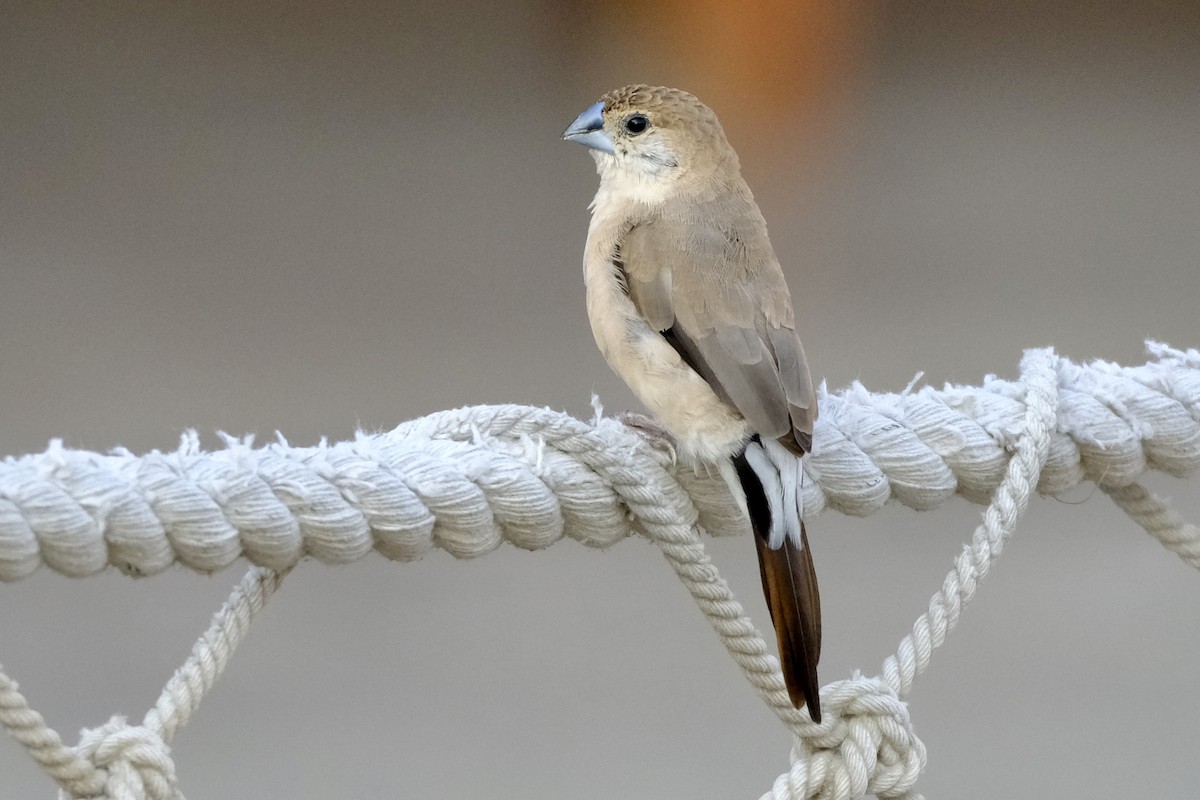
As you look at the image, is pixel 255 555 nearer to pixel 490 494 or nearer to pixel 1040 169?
pixel 490 494

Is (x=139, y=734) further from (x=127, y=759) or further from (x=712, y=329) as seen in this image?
(x=712, y=329)

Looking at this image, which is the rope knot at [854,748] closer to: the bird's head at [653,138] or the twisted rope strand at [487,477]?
the twisted rope strand at [487,477]

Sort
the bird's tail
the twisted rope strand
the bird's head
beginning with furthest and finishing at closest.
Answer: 1. the bird's head
2. the bird's tail
3. the twisted rope strand

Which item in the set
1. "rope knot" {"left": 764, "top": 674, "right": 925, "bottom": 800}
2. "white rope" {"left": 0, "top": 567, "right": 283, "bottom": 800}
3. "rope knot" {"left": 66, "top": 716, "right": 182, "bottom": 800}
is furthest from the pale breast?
"rope knot" {"left": 66, "top": 716, "right": 182, "bottom": 800}

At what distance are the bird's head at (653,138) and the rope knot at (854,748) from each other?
2.03ft

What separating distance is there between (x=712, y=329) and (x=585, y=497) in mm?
233

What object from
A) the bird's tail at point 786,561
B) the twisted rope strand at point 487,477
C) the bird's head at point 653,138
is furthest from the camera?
the bird's head at point 653,138

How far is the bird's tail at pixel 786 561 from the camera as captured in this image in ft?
3.64

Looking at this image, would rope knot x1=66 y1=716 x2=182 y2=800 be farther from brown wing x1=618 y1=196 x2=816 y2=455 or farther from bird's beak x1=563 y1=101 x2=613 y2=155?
bird's beak x1=563 y1=101 x2=613 y2=155

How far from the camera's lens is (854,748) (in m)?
1.20

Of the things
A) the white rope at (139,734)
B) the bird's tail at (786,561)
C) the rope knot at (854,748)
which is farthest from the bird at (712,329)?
the white rope at (139,734)

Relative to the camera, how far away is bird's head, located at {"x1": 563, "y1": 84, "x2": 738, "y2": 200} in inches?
58.9

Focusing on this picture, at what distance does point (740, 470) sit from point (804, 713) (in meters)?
0.24

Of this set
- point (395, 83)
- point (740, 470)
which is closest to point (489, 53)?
point (395, 83)
